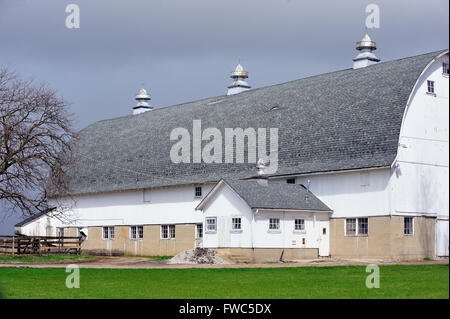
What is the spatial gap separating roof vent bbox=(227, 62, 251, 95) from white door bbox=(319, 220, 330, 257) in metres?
19.2

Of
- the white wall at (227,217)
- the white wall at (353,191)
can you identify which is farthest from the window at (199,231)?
the white wall at (353,191)

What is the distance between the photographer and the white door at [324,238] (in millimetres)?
39688

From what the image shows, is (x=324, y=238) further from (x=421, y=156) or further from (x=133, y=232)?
(x=133, y=232)

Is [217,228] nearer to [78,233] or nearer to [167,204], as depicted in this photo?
[167,204]

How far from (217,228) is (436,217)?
1144 centimetres

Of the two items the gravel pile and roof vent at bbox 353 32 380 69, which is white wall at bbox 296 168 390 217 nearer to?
the gravel pile

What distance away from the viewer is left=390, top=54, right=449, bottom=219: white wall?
36.1 meters

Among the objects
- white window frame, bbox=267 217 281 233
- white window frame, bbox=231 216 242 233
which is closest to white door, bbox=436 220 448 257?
white window frame, bbox=267 217 281 233

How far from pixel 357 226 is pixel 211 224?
782 cm

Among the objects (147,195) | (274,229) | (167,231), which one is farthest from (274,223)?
(147,195)

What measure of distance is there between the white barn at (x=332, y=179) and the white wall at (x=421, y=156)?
0.06 meters

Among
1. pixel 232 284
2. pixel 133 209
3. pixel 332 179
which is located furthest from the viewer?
pixel 133 209

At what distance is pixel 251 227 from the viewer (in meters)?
37.4
